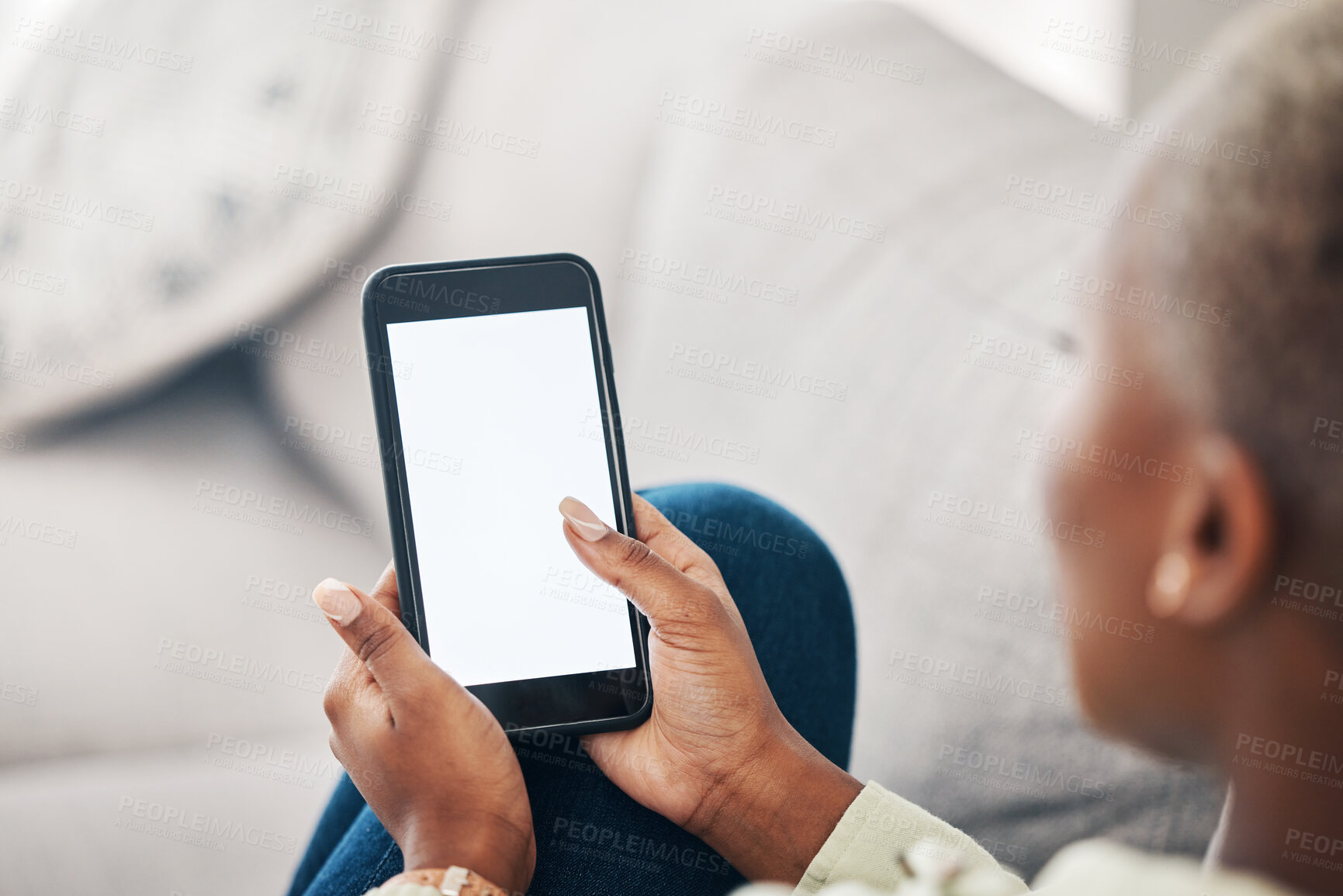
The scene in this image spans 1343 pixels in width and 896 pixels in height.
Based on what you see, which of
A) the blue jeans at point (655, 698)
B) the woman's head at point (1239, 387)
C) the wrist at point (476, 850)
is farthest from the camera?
the blue jeans at point (655, 698)

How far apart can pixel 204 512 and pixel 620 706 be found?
0.71m

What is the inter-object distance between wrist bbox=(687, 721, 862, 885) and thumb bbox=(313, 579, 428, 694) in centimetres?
24

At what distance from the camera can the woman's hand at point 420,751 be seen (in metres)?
0.51

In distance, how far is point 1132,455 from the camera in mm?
418

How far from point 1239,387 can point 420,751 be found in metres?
0.50

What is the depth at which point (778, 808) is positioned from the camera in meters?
0.59

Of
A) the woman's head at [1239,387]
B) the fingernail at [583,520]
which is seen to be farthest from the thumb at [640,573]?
the woman's head at [1239,387]

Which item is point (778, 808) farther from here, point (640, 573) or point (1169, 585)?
point (1169, 585)

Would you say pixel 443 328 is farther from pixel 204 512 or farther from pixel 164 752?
pixel 164 752

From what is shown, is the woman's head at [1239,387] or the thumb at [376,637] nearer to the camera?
the woman's head at [1239,387]

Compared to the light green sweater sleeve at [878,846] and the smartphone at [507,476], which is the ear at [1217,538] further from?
the smartphone at [507,476]

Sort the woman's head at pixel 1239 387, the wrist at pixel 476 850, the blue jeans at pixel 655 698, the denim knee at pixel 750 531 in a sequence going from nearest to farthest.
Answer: the woman's head at pixel 1239 387 → the wrist at pixel 476 850 → the blue jeans at pixel 655 698 → the denim knee at pixel 750 531

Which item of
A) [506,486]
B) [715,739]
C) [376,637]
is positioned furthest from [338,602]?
[715,739]

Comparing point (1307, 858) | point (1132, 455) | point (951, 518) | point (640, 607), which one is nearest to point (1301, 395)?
point (1132, 455)
